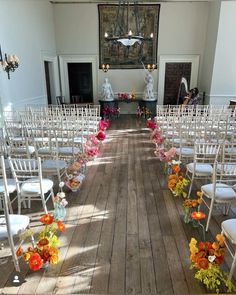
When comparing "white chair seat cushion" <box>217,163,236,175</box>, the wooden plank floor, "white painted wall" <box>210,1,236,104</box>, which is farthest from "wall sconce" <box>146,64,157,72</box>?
"white chair seat cushion" <box>217,163,236,175</box>

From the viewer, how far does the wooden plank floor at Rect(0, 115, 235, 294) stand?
87.1 inches

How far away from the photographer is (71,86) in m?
11.0

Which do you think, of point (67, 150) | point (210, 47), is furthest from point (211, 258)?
point (210, 47)

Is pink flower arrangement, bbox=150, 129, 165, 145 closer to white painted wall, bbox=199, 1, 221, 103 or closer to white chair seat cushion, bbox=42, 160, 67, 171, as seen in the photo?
white chair seat cushion, bbox=42, 160, 67, 171

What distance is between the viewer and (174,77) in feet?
34.9

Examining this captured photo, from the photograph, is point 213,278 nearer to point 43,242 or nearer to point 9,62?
point 43,242

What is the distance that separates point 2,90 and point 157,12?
7.12 meters

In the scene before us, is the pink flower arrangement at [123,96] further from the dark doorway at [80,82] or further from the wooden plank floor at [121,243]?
the wooden plank floor at [121,243]

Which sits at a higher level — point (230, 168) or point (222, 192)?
point (230, 168)

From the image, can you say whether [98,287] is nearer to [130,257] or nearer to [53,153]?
[130,257]

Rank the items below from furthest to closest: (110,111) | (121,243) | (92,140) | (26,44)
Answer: (110,111) < (26,44) < (92,140) < (121,243)

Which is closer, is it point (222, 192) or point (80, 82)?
point (222, 192)

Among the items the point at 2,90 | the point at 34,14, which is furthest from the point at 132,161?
the point at 34,14

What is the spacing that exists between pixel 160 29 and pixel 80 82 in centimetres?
403
